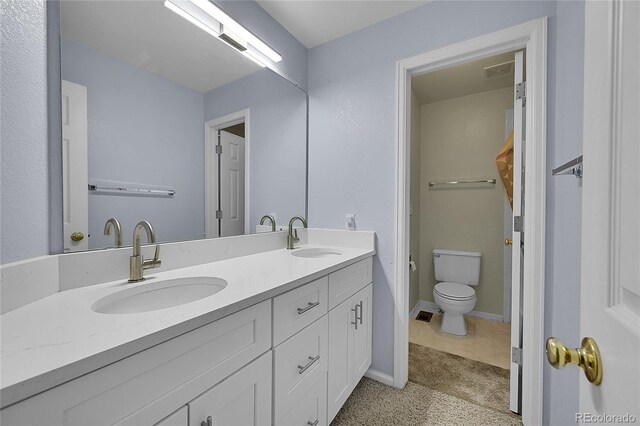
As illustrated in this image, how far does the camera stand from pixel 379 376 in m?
1.69

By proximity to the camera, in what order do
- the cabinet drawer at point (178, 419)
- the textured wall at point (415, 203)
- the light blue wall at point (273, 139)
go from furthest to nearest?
1. the textured wall at point (415, 203)
2. the light blue wall at point (273, 139)
3. the cabinet drawer at point (178, 419)

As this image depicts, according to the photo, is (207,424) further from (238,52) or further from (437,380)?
(238,52)

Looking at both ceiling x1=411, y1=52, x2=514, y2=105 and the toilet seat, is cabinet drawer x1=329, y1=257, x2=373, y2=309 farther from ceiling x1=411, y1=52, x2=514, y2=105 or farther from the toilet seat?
ceiling x1=411, y1=52, x2=514, y2=105

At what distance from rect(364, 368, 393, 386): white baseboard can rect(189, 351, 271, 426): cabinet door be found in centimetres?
107

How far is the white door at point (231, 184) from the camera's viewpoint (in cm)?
148

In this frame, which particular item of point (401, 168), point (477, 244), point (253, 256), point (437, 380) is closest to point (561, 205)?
point (401, 168)

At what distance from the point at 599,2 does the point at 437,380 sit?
1969 mm

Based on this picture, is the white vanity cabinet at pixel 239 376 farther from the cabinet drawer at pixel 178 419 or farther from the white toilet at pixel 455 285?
the white toilet at pixel 455 285

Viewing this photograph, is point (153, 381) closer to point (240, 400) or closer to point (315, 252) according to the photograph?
point (240, 400)

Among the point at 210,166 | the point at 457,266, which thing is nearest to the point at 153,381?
the point at 210,166

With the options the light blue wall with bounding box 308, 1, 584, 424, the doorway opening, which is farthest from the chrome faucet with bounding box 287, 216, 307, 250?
the doorway opening

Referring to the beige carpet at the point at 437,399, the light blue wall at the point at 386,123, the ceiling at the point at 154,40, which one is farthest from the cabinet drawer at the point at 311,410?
the ceiling at the point at 154,40

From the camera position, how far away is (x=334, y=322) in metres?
1.26

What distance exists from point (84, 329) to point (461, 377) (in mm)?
2065
